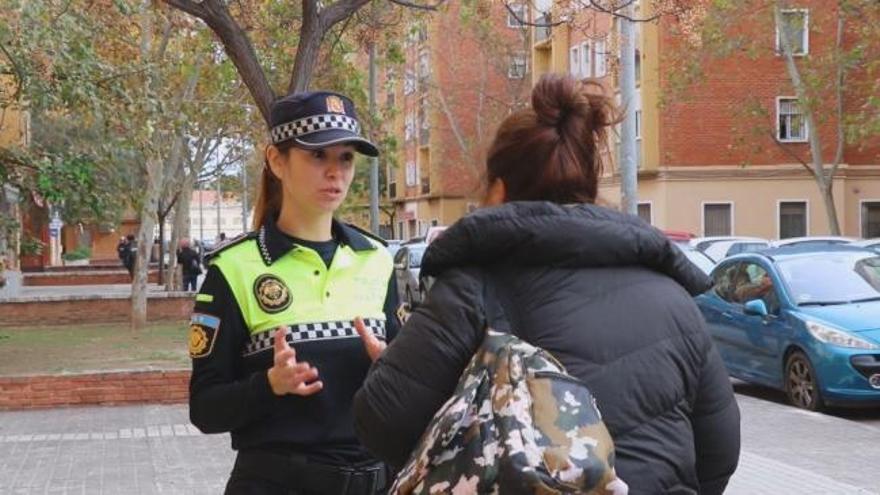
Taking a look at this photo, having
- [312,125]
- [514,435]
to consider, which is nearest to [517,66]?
[312,125]

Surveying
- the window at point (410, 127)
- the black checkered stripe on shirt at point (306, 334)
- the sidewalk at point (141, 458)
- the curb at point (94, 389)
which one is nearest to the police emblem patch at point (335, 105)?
the black checkered stripe on shirt at point (306, 334)

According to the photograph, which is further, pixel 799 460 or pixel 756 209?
pixel 756 209

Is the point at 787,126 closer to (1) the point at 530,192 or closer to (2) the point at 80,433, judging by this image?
(2) the point at 80,433

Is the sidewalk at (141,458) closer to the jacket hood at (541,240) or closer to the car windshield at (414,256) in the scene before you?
the jacket hood at (541,240)

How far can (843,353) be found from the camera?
1074 cm

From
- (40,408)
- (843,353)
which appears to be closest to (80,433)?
(40,408)

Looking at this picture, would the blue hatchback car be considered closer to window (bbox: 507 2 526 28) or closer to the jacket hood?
window (bbox: 507 2 526 28)

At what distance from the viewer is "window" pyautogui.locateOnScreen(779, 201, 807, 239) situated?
136ft

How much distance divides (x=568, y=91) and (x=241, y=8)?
1202 centimetres

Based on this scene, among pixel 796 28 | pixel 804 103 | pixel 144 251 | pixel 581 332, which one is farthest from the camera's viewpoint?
pixel 796 28

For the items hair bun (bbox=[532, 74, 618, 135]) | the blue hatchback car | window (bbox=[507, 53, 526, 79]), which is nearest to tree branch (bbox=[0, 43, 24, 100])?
the blue hatchback car

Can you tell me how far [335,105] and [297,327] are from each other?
586 mm

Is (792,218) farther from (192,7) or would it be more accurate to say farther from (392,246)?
(192,7)

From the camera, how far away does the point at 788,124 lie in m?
40.8
